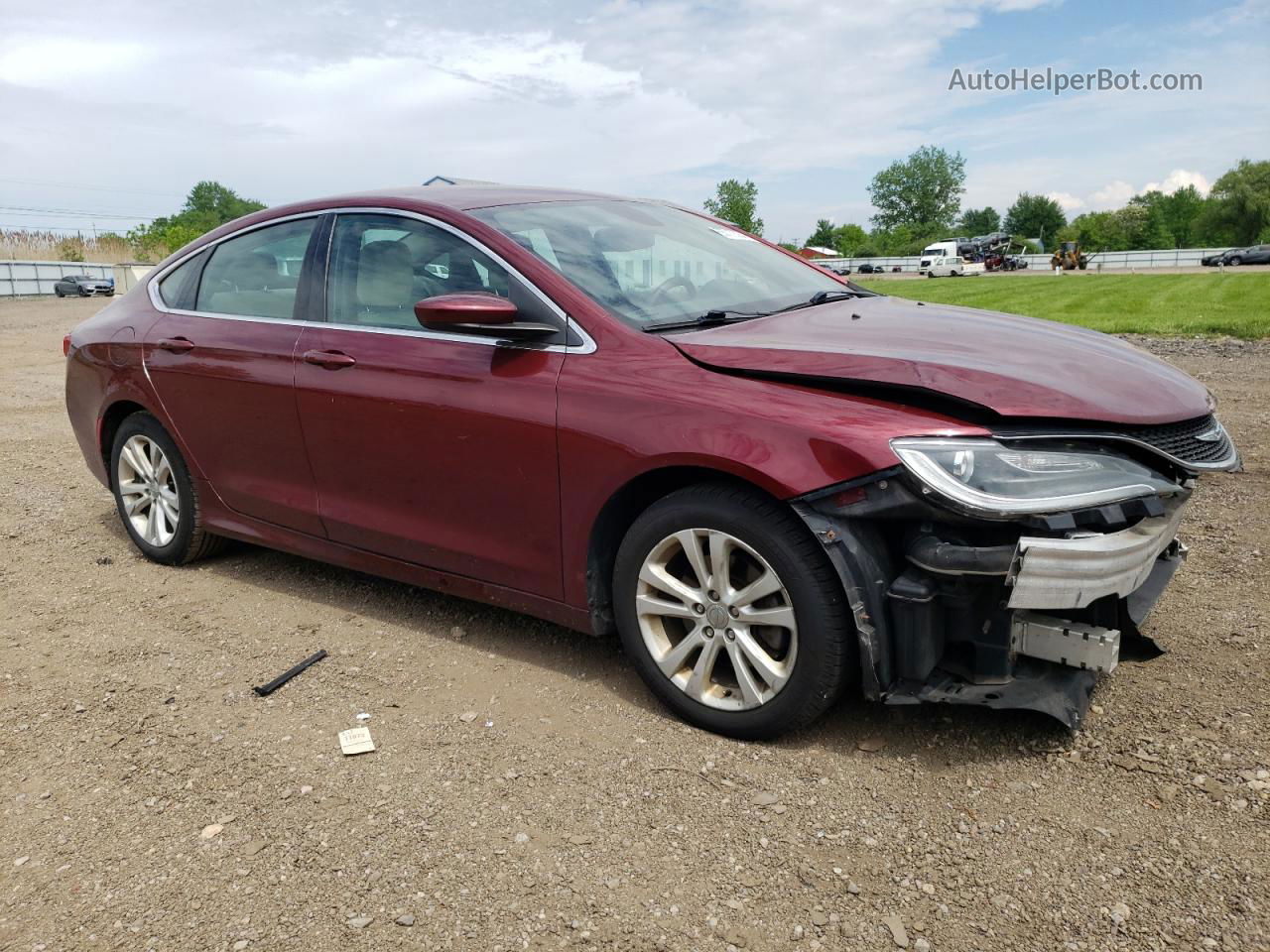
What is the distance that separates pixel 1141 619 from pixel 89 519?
5.55 m

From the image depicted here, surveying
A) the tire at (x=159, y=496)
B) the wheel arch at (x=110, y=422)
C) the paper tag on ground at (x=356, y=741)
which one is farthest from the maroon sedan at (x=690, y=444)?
the paper tag on ground at (x=356, y=741)

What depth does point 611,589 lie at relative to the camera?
137 inches

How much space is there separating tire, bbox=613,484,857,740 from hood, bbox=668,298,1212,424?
17.0 inches

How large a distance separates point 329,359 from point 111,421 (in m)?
1.88

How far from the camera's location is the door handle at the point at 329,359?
3.94m

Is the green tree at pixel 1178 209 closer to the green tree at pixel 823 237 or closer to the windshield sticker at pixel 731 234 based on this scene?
the green tree at pixel 823 237

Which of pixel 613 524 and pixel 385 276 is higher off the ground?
pixel 385 276

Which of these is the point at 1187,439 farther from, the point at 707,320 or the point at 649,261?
the point at 649,261

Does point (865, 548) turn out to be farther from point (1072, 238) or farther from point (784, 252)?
point (1072, 238)

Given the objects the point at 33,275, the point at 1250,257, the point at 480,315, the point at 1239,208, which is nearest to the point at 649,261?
the point at 480,315

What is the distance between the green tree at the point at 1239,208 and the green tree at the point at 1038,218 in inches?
980

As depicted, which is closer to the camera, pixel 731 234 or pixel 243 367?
pixel 243 367

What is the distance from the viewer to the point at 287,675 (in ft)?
12.5

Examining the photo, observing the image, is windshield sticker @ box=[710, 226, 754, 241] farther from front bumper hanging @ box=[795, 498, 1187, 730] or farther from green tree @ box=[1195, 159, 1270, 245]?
green tree @ box=[1195, 159, 1270, 245]
